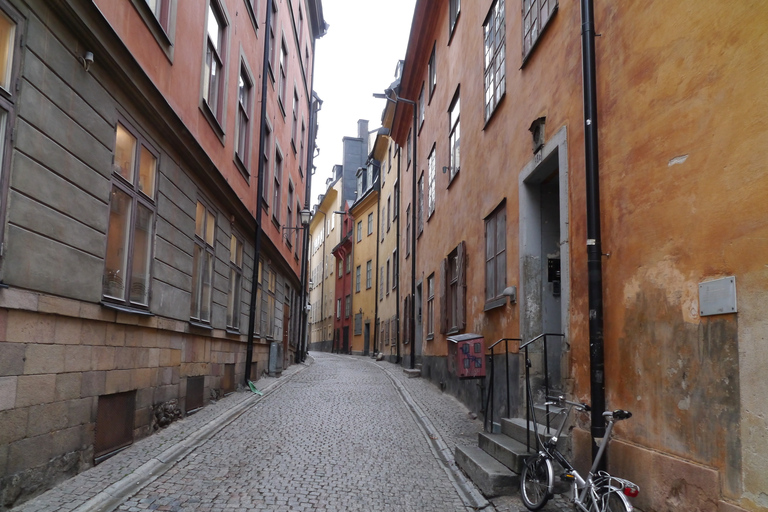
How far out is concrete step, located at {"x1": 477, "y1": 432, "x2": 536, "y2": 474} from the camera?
241 inches

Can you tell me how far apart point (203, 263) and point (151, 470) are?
475 cm

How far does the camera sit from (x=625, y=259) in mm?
5242

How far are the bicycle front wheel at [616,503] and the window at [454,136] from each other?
9.11 metres

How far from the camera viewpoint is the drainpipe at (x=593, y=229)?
5.38 metres

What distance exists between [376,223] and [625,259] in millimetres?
28469

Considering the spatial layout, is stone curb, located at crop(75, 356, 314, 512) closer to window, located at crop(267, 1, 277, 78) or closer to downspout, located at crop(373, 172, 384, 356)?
window, located at crop(267, 1, 277, 78)

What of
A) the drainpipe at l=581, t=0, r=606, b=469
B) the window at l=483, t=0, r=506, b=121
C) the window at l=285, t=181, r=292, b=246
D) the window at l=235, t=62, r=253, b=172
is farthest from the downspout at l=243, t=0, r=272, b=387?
the drainpipe at l=581, t=0, r=606, b=469

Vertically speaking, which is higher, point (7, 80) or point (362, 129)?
point (362, 129)

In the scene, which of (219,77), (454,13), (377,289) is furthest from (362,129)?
(219,77)

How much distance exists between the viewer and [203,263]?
10664 mm

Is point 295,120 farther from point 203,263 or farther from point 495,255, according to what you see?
point 495,255

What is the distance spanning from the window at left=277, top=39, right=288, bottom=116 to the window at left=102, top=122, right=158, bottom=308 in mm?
11051

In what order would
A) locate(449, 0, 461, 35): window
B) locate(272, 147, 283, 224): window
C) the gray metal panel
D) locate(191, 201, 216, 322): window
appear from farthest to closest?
1. locate(272, 147, 283, 224): window
2. locate(449, 0, 461, 35): window
3. locate(191, 201, 216, 322): window
4. the gray metal panel

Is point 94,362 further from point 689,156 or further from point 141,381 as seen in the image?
point 689,156
